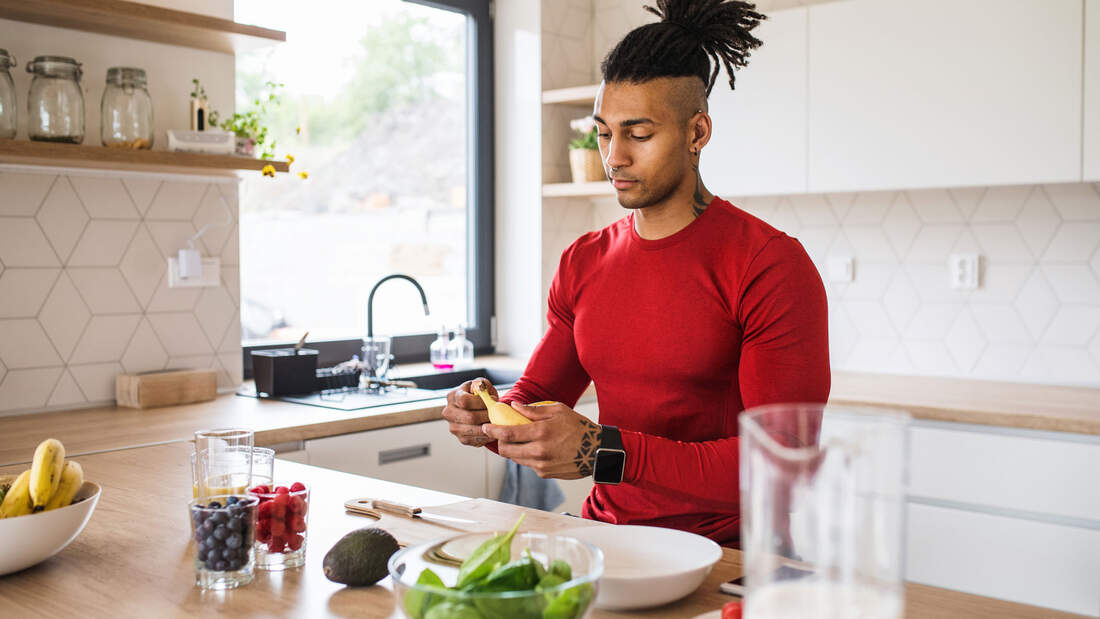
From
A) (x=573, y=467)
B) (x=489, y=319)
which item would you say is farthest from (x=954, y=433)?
(x=489, y=319)

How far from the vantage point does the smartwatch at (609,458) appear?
1439 millimetres

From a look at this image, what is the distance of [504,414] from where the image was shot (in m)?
1.41

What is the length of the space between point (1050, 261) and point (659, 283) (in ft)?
5.88

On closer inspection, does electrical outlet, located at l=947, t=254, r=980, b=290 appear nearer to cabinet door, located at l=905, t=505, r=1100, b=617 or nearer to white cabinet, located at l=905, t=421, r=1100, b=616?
white cabinet, located at l=905, t=421, r=1100, b=616

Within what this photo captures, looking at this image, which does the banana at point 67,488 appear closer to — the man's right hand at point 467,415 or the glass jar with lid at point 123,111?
the man's right hand at point 467,415

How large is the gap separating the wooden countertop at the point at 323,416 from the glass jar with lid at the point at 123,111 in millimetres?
688

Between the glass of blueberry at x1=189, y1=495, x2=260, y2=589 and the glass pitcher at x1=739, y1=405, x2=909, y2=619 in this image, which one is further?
the glass of blueberry at x1=189, y1=495, x2=260, y2=589

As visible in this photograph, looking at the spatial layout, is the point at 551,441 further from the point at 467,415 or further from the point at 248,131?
the point at 248,131

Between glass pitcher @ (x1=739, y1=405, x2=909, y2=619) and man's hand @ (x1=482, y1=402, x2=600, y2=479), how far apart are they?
79 cm

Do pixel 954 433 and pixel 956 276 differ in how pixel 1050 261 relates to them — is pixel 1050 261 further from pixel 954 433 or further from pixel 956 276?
pixel 954 433

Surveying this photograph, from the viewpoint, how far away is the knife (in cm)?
138

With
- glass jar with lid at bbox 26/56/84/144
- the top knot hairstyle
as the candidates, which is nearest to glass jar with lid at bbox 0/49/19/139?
glass jar with lid at bbox 26/56/84/144

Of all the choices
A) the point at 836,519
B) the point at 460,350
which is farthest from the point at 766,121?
the point at 836,519

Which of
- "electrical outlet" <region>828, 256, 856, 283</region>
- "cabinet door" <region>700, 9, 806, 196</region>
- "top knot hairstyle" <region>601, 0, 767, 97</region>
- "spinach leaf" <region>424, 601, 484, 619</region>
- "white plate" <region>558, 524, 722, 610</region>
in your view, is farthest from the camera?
"electrical outlet" <region>828, 256, 856, 283</region>
